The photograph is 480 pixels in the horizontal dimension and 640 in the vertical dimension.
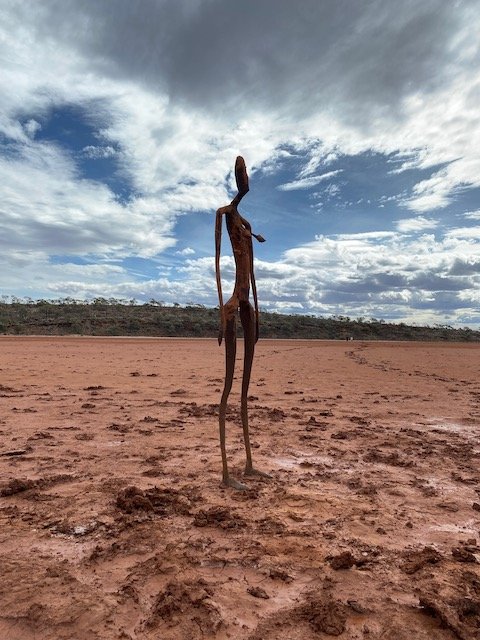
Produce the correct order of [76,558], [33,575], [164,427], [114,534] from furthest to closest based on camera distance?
[164,427] → [114,534] → [76,558] → [33,575]

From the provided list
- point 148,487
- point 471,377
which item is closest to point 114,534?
point 148,487

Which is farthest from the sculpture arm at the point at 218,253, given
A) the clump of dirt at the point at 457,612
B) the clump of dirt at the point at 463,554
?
→ the clump of dirt at the point at 457,612

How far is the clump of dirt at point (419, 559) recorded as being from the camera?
8.97 ft

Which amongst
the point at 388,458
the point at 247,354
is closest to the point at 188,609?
the point at 247,354

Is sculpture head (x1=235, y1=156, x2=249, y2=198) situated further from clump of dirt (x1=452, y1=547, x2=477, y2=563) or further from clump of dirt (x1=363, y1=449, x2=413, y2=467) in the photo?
clump of dirt (x1=452, y1=547, x2=477, y2=563)

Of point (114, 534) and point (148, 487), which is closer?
point (114, 534)

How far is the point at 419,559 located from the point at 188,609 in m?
1.48

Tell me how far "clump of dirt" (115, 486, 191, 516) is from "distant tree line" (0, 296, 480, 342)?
1339 inches

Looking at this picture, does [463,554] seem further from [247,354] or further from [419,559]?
[247,354]

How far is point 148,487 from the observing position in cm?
405

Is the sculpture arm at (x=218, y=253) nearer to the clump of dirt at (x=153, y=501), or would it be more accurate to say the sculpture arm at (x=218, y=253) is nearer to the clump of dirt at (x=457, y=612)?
the clump of dirt at (x=153, y=501)

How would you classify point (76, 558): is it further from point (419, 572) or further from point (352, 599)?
point (419, 572)

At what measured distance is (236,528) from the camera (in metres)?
3.26

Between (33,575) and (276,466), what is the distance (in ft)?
9.00
